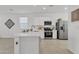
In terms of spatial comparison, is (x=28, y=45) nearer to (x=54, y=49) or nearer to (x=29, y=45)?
(x=29, y=45)

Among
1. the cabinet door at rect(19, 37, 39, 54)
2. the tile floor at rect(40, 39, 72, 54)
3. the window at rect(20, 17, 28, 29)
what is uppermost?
the window at rect(20, 17, 28, 29)

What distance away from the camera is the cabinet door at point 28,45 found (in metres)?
5.15

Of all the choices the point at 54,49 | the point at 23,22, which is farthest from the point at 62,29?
the point at 54,49

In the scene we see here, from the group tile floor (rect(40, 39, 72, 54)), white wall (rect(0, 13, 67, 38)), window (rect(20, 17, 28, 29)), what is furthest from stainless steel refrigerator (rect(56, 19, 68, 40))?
tile floor (rect(40, 39, 72, 54))

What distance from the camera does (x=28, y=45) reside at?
5.21 metres

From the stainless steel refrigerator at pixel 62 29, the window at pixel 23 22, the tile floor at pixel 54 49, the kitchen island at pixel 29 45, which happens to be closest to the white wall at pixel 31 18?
the window at pixel 23 22

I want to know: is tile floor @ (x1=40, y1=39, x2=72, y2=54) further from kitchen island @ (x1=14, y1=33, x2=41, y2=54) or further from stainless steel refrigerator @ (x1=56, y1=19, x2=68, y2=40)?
stainless steel refrigerator @ (x1=56, y1=19, x2=68, y2=40)

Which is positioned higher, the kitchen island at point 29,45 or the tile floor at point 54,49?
the kitchen island at point 29,45

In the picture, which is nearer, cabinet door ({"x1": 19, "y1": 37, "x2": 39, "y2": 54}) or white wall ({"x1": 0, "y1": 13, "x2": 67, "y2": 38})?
cabinet door ({"x1": 19, "y1": 37, "x2": 39, "y2": 54})

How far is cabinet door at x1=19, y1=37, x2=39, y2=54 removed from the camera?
5148mm

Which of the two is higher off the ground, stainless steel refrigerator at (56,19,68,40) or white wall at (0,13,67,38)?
white wall at (0,13,67,38)

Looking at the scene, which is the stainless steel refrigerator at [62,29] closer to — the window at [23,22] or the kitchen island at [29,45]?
the window at [23,22]

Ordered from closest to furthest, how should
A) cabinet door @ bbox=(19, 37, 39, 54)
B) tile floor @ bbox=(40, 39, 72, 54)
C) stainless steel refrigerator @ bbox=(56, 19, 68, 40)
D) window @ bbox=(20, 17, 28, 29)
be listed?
cabinet door @ bbox=(19, 37, 39, 54)
tile floor @ bbox=(40, 39, 72, 54)
stainless steel refrigerator @ bbox=(56, 19, 68, 40)
window @ bbox=(20, 17, 28, 29)
